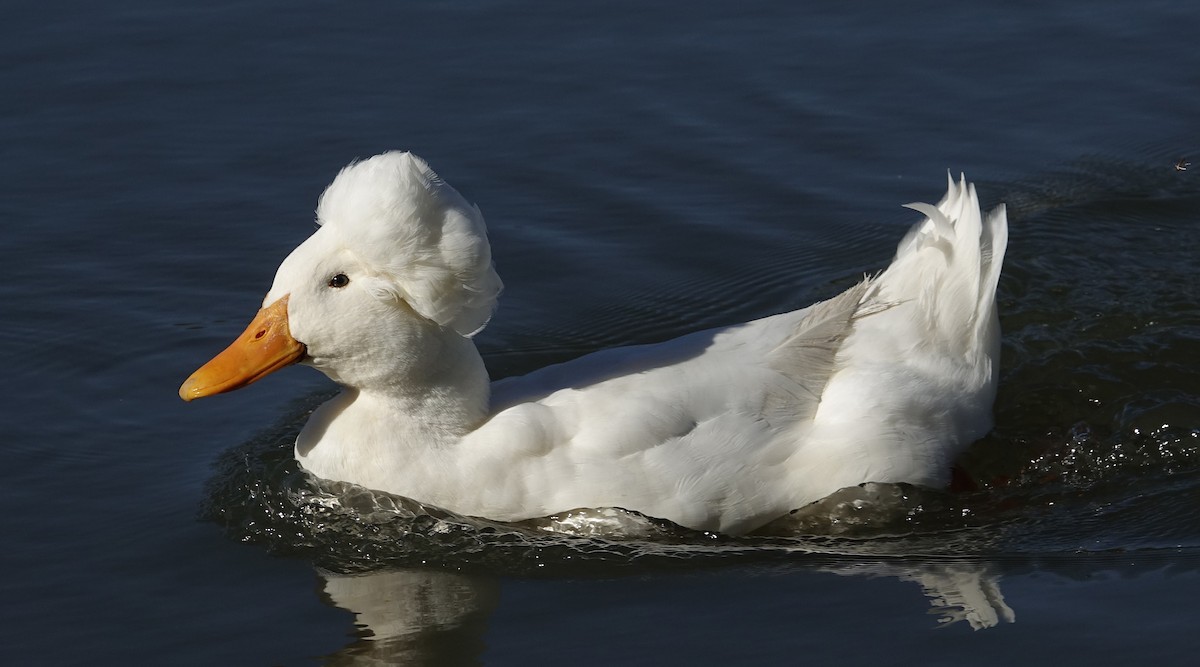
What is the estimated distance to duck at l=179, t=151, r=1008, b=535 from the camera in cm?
592

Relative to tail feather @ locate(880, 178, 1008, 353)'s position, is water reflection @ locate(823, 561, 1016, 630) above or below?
below

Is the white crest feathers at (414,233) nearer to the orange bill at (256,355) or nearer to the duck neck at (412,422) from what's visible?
the duck neck at (412,422)

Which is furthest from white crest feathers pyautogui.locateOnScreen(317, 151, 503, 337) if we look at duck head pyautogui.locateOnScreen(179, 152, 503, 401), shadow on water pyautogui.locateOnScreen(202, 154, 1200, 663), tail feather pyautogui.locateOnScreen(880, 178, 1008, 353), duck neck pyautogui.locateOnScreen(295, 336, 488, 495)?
tail feather pyautogui.locateOnScreen(880, 178, 1008, 353)

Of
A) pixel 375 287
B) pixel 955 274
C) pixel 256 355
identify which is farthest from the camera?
pixel 955 274

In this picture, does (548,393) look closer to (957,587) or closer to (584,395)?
(584,395)

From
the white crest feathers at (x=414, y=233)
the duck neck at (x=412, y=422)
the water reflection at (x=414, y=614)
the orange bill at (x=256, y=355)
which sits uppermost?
the white crest feathers at (x=414, y=233)

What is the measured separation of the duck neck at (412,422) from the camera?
6.23 meters

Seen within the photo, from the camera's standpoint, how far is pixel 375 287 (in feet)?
19.6

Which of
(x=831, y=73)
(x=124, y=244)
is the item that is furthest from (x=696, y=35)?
(x=124, y=244)

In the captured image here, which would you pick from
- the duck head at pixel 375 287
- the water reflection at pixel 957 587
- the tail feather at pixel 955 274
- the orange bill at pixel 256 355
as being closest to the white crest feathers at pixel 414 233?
the duck head at pixel 375 287

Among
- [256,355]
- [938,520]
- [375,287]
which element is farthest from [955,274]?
[256,355]

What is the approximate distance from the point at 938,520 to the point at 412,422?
2206mm

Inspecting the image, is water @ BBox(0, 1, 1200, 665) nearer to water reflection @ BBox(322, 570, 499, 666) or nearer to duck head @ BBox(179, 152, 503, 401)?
water reflection @ BBox(322, 570, 499, 666)

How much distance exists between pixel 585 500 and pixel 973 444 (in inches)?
78.9
